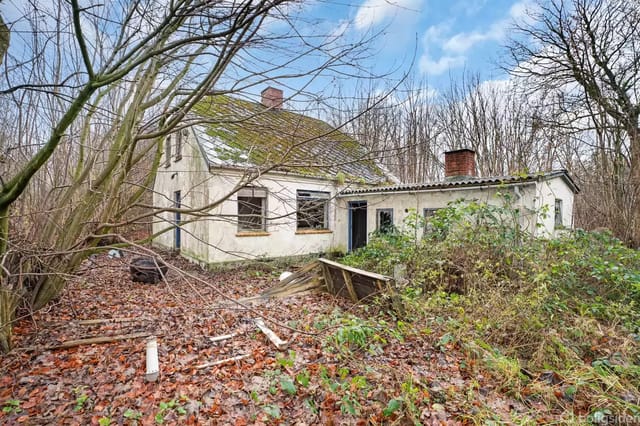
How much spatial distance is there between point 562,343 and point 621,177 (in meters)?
9.52

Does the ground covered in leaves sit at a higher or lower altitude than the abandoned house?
lower

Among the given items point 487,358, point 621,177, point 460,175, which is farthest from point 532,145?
point 487,358

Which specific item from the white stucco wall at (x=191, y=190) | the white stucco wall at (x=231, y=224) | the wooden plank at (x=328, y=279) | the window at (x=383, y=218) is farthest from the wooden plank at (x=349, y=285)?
the window at (x=383, y=218)

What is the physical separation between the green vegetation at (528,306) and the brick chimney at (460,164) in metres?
3.51

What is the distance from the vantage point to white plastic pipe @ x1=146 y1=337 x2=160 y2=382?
3.28 m

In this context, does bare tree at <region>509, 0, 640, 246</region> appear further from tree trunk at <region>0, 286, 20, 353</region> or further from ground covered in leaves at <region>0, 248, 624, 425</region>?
tree trunk at <region>0, 286, 20, 353</region>

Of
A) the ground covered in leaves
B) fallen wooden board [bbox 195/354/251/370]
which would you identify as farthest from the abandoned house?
fallen wooden board [bbox 195/354/251/370]

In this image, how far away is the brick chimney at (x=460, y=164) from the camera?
34.0 feet

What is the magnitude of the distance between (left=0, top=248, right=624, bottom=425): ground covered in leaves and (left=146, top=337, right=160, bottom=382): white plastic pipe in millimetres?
68

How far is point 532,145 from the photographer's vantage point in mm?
14758

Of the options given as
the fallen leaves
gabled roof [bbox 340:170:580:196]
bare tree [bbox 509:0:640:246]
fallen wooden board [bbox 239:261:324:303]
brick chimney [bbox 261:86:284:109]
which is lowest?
the fallen leaves

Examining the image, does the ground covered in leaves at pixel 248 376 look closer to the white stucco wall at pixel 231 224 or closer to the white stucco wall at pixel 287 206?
the white stucco wall at pixel 287 206

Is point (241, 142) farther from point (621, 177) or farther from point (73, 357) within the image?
point (621, 177)

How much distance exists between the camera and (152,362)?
3479 millimetres
